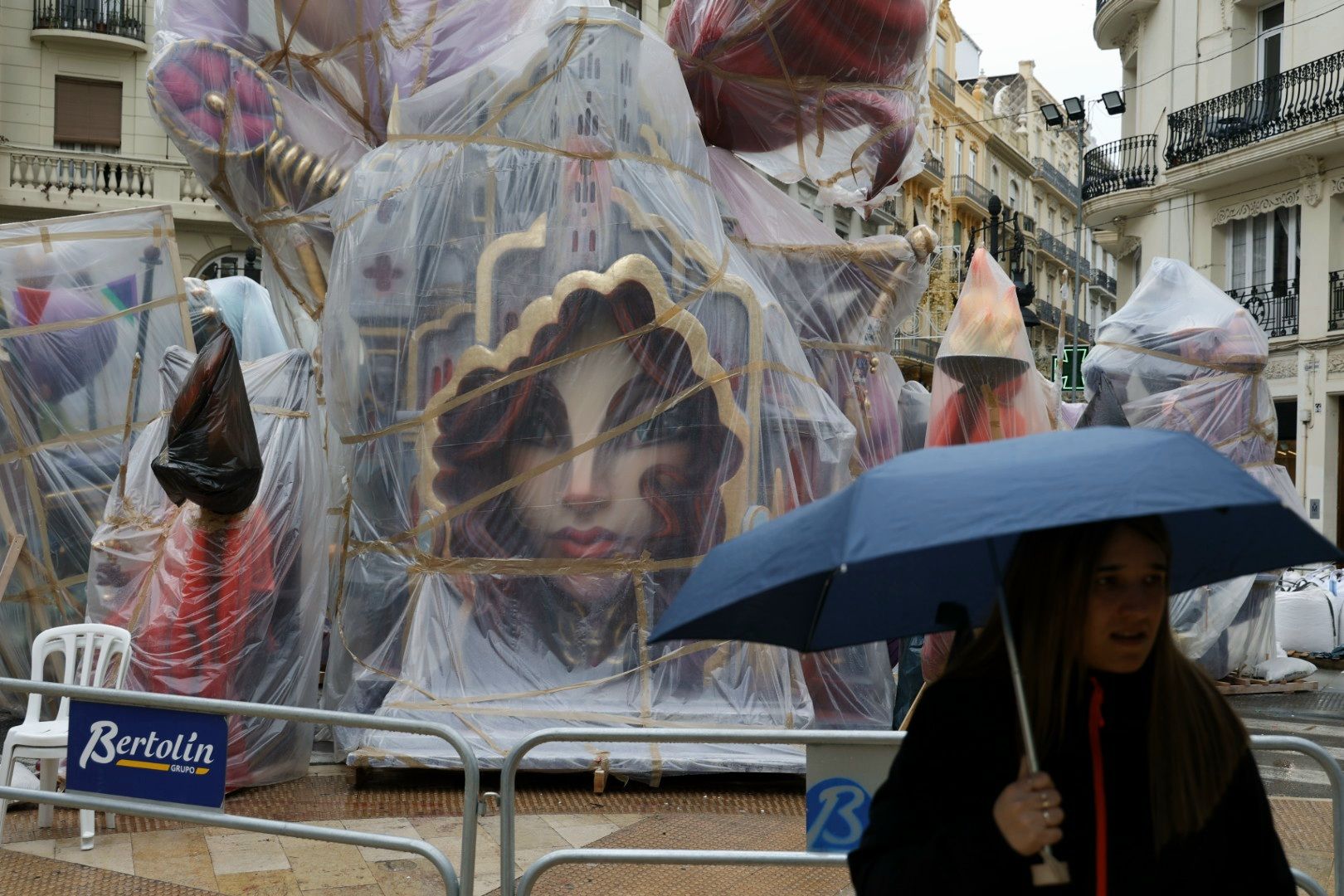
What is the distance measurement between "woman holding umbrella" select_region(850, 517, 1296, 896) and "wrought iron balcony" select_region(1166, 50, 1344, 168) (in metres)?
23.0

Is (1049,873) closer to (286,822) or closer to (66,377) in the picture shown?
(286,822)

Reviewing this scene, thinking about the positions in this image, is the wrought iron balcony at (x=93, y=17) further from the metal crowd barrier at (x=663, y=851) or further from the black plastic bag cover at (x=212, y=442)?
the metal crowd barrier at (x=663, y=851)

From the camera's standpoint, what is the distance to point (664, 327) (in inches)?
292

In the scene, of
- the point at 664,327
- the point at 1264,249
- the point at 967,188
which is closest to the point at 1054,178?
the point at 967,188

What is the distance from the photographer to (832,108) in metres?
9.45

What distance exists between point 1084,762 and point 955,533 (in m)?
0.45

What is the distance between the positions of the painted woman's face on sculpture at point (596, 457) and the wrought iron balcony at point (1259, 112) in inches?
740

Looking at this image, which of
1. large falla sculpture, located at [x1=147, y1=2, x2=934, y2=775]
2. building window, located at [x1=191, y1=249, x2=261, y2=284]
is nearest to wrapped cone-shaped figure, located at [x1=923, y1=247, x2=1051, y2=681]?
large falla sculpture, located at [x1=147, y1=2, x2=934, y2=775]

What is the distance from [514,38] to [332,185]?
1669mm

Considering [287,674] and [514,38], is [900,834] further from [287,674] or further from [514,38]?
[514,38]

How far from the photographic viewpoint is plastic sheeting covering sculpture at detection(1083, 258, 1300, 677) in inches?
492

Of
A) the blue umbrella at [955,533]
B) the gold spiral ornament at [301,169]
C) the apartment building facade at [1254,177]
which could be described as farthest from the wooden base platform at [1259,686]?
the blue umbrella at [955,533]

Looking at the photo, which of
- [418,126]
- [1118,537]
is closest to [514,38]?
[418,126]

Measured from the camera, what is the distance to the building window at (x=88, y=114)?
87.2ft
